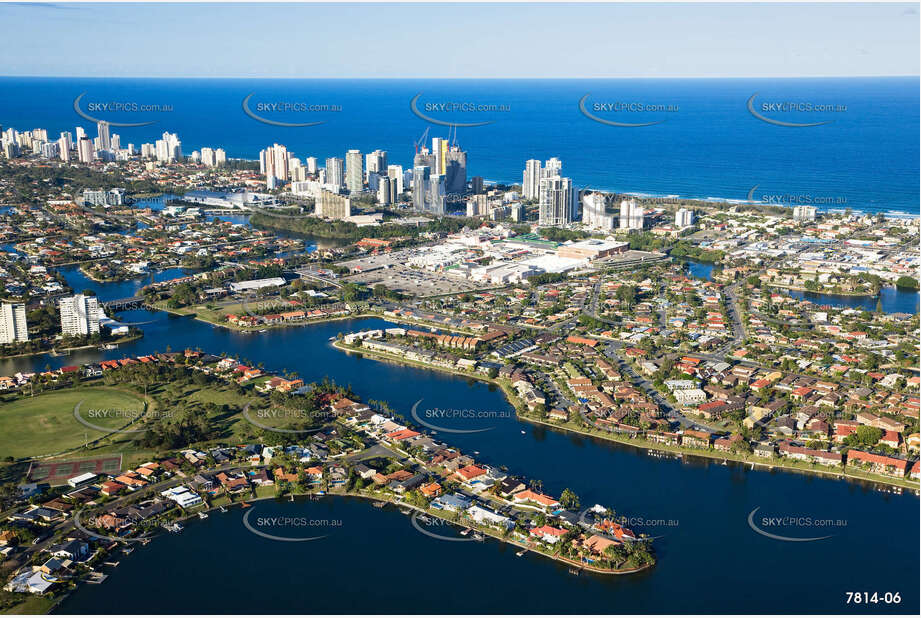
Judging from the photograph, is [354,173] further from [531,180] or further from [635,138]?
[635,138]

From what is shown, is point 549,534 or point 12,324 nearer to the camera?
point 549,534

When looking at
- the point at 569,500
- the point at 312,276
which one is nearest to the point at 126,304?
the point at 312,276

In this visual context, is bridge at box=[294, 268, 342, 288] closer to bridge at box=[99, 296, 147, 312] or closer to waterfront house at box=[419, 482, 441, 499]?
bridge at box=[99, 296, 147, 312]

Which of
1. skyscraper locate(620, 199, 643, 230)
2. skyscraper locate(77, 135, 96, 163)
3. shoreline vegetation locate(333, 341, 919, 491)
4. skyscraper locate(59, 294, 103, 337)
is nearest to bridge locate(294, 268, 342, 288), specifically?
skyscraper locate(59, 294, 103, 337)

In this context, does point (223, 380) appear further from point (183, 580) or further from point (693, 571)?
point (693, 571)

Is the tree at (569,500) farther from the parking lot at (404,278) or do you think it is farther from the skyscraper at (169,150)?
the skyscraper at (169,150)

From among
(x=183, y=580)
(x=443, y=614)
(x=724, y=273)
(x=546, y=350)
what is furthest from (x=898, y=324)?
(x=183, y=580)

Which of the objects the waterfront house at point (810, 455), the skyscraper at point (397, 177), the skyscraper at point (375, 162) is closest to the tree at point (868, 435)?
the waterfront house at point (810, 455)
